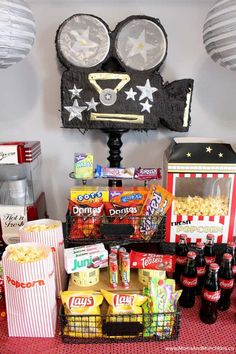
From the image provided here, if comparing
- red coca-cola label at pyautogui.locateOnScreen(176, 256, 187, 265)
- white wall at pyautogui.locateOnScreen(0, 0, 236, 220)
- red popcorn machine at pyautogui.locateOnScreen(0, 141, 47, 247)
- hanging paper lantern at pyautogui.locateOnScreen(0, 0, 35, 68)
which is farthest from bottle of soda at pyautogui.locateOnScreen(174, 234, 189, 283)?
hanging paper lantern at pyautogui.locateOnScreen(0, 0, 35, 68)

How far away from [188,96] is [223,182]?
0.41 m

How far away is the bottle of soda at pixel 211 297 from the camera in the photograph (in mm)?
1055

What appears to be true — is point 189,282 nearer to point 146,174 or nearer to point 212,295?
point 212,295

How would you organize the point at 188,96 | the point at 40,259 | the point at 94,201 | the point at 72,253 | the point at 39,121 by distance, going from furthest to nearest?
1. the point at 39,121
2. the point at 188,96
3. the point at 94,201
4. the point at 72,253
5. the point at 40,259

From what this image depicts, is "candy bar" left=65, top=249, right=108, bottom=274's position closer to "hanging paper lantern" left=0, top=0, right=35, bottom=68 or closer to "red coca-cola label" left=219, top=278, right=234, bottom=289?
"red coca-cola label" left=219, top=278, right=234, bottom=289

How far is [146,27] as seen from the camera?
1319mm

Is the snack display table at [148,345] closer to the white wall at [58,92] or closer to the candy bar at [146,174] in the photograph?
the candy bar at [146,174]

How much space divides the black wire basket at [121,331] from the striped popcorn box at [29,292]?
0.06m

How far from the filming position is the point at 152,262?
116cm

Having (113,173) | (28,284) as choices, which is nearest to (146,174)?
(113,173)

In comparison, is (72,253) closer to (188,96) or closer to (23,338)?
(23,338)

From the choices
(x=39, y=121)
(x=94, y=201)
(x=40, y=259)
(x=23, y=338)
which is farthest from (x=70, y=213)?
(x=39, y=121)

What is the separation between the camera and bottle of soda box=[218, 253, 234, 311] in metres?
1.12

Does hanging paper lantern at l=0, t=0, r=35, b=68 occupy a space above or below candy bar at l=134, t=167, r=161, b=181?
above
